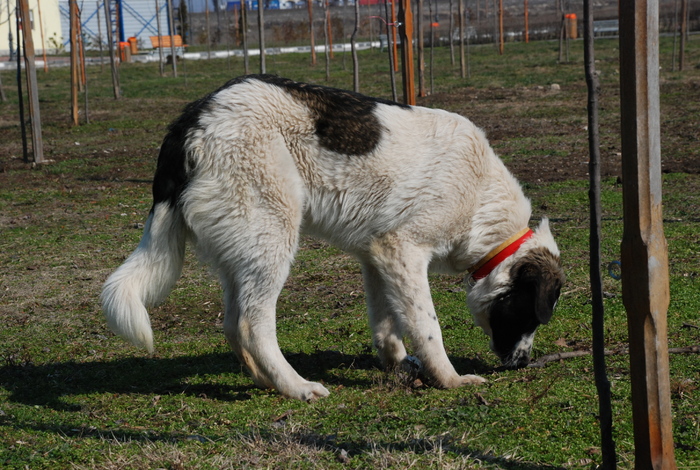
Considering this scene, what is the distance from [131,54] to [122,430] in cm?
3721

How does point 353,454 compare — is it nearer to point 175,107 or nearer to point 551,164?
point 551,164

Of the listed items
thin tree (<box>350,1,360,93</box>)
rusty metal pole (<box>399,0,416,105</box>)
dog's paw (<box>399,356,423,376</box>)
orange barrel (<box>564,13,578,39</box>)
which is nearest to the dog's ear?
dog's paw (<box>399,356,423,376</box>)

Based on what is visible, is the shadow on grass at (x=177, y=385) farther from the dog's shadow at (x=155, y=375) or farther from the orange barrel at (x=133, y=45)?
the orange barrel at (x=133, y=45)

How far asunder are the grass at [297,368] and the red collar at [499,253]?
2.00ft

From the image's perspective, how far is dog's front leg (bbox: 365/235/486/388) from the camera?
4270mm

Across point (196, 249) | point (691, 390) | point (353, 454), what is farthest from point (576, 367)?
point (196, 249)

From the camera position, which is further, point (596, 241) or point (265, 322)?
point (265, 322)


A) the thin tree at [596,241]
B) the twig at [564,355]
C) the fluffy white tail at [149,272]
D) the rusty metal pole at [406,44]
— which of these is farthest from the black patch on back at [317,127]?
the rusty metal pole at [406,44]

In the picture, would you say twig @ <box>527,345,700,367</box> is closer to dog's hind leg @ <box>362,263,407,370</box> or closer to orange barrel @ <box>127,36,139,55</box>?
dog's hind leg @ <box>362,263,407,370</box>

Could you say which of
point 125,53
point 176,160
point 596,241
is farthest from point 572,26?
point 596,241

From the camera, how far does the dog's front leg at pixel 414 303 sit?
4.27 metres

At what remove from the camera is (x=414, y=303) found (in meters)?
4.33

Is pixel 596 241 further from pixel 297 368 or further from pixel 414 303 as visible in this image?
pixel 297 368

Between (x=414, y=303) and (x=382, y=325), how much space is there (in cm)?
45
